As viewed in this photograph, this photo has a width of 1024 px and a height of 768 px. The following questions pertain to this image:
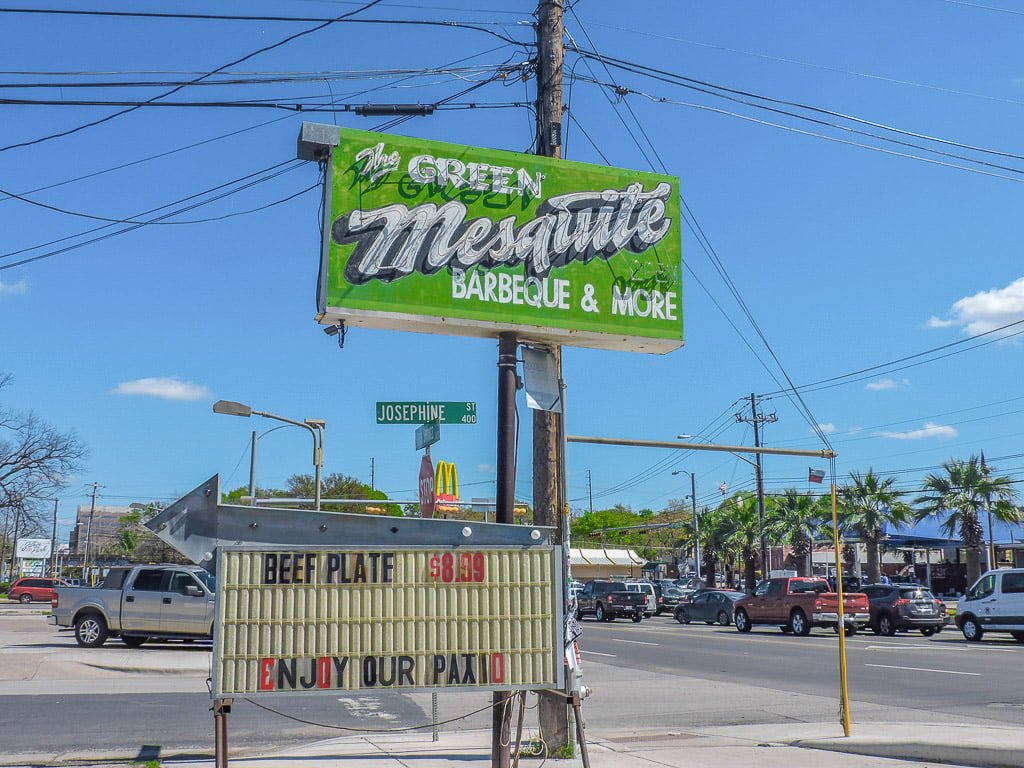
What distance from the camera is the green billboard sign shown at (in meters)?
8.44

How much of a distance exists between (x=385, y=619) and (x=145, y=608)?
17.5 meters

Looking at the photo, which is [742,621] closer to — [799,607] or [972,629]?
[799,607]

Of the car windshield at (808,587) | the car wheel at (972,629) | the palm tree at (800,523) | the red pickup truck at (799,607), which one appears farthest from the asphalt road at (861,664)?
the palm tree at (800,523)

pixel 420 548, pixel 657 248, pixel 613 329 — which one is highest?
pixel 657 248

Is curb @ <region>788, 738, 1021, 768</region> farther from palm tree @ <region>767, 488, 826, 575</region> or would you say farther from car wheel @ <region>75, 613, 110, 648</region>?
palm tree @ <region>767, 488, 826, 575</region>

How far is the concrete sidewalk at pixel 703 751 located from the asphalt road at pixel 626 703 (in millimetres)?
525

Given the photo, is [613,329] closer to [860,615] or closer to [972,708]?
[972,708]

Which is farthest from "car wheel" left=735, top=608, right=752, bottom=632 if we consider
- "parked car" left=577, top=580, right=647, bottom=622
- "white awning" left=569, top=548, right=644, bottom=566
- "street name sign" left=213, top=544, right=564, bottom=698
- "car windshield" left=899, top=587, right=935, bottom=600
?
"white awning" left=569, top=548, right=644, bottom=566

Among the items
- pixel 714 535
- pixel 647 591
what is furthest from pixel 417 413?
pixel 714 535

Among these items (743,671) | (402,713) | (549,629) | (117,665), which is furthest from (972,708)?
(117,665)

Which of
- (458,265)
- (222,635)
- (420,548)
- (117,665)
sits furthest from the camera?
(117,665)

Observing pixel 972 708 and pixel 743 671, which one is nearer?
pixel 972 708

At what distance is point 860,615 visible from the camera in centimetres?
3047

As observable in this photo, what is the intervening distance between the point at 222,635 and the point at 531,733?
5516 millimetres
